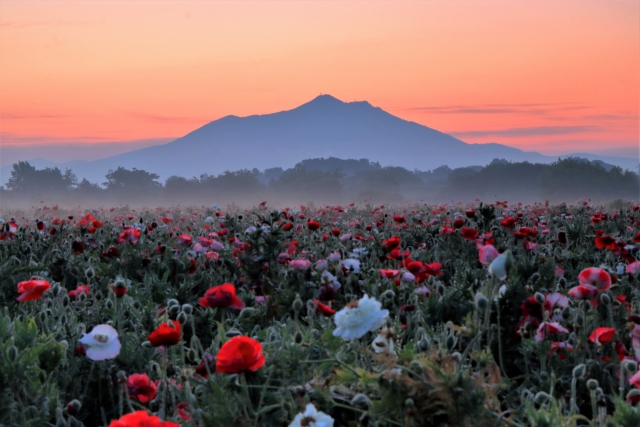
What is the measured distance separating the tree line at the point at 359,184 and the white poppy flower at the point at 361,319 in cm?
5516

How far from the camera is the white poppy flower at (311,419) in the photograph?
1882 millimetres

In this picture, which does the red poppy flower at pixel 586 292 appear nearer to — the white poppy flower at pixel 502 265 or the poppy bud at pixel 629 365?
the poppy bud at pixel 629 365

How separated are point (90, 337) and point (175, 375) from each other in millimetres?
437

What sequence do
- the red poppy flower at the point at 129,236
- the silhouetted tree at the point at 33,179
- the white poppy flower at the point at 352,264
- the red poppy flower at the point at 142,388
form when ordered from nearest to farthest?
the red poppy flower at the point at 142,388 < the white poppy flower at the point at 352,264 < the red poppy flower at the point at 129,236 < the silhouetted tree at the point at 33,179

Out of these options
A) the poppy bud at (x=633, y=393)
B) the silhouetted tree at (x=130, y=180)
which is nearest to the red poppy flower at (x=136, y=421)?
the poppy bud at (x=633, y=393)

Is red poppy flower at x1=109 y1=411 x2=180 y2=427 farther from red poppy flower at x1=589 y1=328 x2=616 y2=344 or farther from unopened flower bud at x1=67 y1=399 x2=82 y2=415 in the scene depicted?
red poppy flower at x1=589 y1=328 x2=616 y2=344

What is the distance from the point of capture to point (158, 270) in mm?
6391

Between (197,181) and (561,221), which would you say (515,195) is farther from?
(561,221)

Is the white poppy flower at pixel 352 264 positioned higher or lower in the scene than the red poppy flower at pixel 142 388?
higher

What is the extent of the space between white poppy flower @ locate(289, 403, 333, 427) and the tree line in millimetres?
55445

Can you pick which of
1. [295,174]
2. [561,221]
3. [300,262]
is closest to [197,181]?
[295,174]

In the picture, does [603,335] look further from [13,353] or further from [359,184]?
[359,184]

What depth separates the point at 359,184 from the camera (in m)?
95.8

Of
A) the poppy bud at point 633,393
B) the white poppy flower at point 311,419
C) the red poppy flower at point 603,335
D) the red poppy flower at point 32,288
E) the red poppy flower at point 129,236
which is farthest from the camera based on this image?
the red poppy flower at point 129,236
